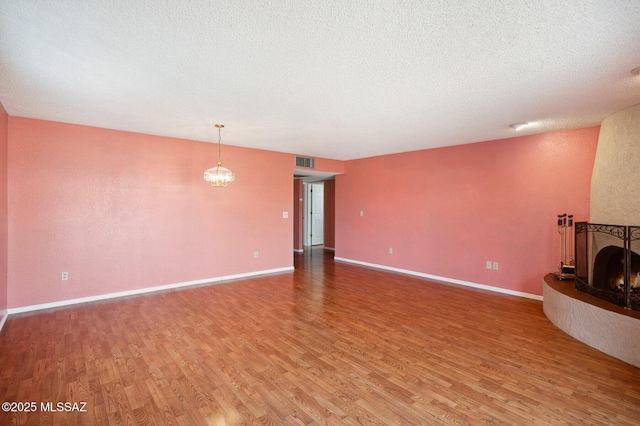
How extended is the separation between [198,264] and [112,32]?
13.1 ft

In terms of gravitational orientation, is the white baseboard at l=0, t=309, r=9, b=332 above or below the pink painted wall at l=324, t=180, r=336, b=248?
below

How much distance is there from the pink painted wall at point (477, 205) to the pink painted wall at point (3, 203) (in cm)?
598

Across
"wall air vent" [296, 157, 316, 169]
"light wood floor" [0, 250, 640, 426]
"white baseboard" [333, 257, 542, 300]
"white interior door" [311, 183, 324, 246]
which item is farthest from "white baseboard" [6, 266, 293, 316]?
"white interior door" [311, 183, 324, 246]

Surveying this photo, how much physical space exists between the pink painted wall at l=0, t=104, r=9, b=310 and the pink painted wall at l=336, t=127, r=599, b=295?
19.6 ft

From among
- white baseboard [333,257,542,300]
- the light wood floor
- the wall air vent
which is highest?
the wall air vent

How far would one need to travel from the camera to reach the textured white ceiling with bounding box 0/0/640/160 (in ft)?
5.63

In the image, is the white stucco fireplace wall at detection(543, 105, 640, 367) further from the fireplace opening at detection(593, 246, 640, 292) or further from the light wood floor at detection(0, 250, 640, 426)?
the fireplace opening at detection(593, 246, 640, 292)

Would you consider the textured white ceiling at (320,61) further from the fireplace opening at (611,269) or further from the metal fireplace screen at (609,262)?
the fireplace opening at (611,269)

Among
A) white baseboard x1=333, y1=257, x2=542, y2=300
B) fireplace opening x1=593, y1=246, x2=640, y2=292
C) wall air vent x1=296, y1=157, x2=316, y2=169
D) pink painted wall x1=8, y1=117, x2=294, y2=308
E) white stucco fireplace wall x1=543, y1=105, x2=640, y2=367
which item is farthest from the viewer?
wall air vent x1=296, y1=157, x2=316, y2=169

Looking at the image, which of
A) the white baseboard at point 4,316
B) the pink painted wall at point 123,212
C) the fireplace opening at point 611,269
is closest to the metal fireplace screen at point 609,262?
the fireplace opening at point 611,269

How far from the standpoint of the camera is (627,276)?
2910 mm

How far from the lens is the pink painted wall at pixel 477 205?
4309 millimetres

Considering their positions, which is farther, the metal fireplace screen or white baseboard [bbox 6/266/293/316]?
white baseboard [bbox 6/266/293/316]

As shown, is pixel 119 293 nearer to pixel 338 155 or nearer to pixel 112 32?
pixel 112 32
